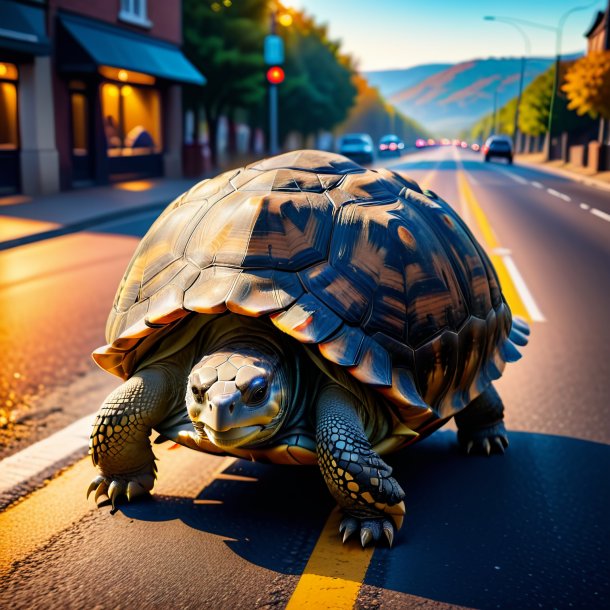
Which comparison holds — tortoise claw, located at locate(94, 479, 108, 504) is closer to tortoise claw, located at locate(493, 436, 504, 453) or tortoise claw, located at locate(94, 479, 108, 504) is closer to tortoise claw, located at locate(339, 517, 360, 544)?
tortoise claw, located at locate(339, 517, 360, 544)

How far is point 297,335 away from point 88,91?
24312 mm

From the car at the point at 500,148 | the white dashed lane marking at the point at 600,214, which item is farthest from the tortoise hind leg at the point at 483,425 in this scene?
the car at the point at 500,148

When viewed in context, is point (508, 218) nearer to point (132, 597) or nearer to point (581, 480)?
point (581, 480)

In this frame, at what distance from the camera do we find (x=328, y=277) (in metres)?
3.39

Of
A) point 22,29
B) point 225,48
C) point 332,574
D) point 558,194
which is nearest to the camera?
point 332,574

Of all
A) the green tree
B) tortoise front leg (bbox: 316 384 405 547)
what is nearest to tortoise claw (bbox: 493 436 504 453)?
tortoise front leg (bbox: 316 384 405 547)

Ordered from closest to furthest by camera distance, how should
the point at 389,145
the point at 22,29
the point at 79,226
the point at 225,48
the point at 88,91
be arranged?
the point at 79,226, the point at 22,29, the point at 88,91, the point at 225,48, the point at 389,145

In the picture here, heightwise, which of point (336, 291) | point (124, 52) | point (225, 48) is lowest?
point (336, 291)

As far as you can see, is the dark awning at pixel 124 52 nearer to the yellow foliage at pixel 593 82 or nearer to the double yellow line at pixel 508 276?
the double yellow line at pixel 508 276

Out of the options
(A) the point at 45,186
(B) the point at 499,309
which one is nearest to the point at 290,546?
(B) the point at 499,309

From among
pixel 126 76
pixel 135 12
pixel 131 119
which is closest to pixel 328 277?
pixel 126 76

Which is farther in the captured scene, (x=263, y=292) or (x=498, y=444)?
(x=498, y=444)

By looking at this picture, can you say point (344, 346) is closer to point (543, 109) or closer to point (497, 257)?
point (497, 257)

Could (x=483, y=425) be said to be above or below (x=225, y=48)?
below
